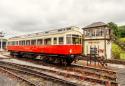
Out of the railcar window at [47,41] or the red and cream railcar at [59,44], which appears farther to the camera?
the railcar window at [47,41]

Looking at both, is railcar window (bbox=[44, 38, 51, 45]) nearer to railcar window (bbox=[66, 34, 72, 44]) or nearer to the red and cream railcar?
the red and cream railcar

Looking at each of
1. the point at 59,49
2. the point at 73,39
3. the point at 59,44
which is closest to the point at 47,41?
the point at 59,44

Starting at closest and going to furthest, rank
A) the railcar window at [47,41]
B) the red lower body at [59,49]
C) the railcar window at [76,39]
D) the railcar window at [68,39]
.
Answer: the red lower body at [59,49], the railcar window at [68,39], the railcar window at [76,39], the railcar window at [47,41]

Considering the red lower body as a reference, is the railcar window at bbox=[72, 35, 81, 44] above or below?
above

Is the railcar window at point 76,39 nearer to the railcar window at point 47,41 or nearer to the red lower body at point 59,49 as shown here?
the red lower body at point 59,49

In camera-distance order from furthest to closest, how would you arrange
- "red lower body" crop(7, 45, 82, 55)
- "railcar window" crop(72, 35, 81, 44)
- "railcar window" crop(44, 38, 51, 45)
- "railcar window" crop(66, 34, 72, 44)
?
"railcar window" crop(44, 38, 51, 45), "railcar window" crop(72, 35, 81, 44), "railcar window" crop(66, 34, 72, 44), "red lower body" crop(7, 45, 82, 55)

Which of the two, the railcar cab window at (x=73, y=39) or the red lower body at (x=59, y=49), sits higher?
the railcar cab window at (x=73, y=39)

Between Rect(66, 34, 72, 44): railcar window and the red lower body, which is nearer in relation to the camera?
the red lower body

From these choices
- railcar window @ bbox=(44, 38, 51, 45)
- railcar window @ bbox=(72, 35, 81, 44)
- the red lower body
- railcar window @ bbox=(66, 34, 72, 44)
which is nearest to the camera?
the red lower body

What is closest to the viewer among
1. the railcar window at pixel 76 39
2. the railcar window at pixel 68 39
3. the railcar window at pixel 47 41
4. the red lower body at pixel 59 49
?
the red lower body at pixel 59 49

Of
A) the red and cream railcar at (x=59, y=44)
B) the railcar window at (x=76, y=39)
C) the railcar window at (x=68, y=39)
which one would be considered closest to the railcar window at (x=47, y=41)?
the red and cream railcar at (x=59, y=44)

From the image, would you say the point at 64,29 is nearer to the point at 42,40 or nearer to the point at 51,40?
the point at 51,40

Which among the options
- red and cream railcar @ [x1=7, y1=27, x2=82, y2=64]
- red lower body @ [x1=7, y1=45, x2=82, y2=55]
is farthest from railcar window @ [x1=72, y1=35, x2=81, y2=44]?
red lower body @ [x1=7, y1=45, x2=82, y2=55]

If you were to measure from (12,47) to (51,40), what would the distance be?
13860 mm
